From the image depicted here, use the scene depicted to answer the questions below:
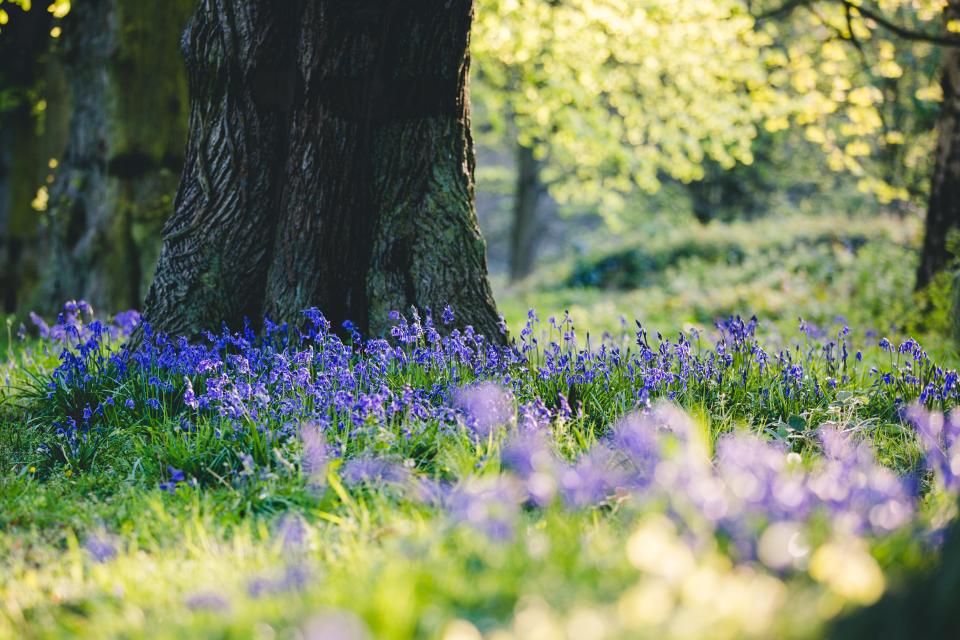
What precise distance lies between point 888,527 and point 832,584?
0.53m

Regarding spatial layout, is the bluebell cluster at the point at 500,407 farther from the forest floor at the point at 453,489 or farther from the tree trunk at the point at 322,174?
the tree trunk at the point at 322,174

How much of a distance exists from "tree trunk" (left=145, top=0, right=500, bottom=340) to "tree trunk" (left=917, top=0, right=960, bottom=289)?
6.32 meters

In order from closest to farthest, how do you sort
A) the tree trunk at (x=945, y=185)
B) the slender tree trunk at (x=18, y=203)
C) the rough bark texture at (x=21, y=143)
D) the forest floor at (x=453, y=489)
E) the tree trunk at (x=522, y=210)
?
the forest floor at (x=453, y=489) → the tree trunk at (x=945, y=185) → the rough bark texture at (x=21, y=143) → the slender tree trunk at (x=18, y=203) → the tree trunk at (x=522, y=210)

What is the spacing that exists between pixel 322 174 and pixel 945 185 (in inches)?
291

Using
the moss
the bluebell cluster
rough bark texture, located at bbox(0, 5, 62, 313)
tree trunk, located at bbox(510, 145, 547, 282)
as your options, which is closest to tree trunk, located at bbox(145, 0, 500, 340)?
the bluebell cluster

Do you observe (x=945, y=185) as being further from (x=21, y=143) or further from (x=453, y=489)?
(x=21, y=143)

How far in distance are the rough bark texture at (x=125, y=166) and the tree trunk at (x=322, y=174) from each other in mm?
2968

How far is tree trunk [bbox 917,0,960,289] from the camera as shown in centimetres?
883

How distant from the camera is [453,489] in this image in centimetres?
317

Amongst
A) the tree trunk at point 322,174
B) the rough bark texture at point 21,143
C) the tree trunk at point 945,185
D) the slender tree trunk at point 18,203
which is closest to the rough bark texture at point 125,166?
the tree trunk at point 322,174

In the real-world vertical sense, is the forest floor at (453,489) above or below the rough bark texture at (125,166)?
below

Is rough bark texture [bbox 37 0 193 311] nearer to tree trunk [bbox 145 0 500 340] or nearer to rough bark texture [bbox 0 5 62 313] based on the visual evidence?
tree trunk [bbox 145 0 500 340]

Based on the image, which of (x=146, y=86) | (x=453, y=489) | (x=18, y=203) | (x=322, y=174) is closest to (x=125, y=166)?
(x=146, y=86)

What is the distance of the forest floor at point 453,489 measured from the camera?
2012 millimetres
